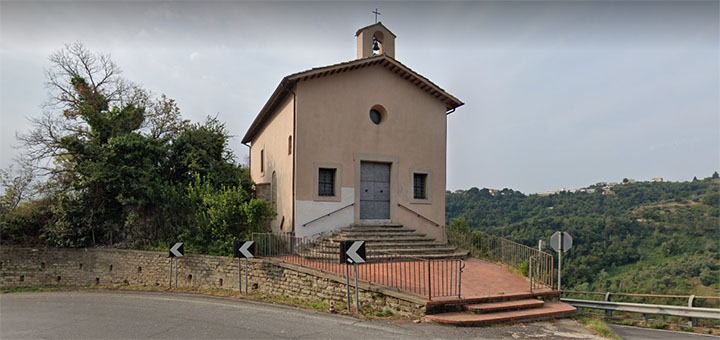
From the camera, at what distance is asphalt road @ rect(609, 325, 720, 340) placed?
32.5ft

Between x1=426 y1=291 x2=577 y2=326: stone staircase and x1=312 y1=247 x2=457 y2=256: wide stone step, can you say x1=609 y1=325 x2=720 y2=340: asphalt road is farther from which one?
x1=312 y1=247 x2=457 y2=256: wide stone step

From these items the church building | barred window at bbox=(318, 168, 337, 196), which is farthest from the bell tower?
barred window at bbox=(318, 168, 337, 196)

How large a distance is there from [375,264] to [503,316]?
14.8ft

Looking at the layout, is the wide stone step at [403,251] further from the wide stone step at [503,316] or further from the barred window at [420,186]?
the wide stone step at [503,316]

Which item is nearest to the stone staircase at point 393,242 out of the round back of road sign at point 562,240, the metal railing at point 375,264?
the metal railing at point 375,264

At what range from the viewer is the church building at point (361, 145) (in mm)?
14484

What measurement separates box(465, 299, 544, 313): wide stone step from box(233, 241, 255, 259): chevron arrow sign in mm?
6469

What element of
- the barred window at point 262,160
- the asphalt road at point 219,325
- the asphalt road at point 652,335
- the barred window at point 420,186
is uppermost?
the barred window at point 262,160

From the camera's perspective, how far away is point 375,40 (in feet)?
56.1

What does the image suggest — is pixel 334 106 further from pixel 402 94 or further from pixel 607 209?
pixel 607 209

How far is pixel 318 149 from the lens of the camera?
14.7 meters

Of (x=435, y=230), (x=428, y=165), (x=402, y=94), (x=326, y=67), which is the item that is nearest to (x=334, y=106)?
(x=326, y=67)

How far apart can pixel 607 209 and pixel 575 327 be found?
39606 millimetres

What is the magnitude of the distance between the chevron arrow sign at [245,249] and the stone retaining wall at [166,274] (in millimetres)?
475
